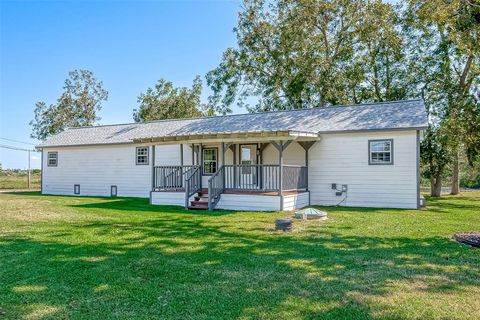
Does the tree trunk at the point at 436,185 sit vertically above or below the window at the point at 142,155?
below

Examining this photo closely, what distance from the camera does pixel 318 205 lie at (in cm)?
1372

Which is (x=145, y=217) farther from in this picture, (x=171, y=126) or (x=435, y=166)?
(x=435, y=166)

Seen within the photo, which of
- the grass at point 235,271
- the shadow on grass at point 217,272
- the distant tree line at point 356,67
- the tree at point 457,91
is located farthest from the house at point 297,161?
the distant tree line at point 356,67

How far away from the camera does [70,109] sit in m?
33.7

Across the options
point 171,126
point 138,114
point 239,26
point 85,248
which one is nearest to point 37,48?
point 171,126

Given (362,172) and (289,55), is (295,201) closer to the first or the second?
(362,172)

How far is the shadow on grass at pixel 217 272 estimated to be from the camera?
3.65m

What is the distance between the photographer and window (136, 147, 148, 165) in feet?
57.3

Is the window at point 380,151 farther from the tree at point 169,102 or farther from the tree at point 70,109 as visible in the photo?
the tree at point 70,109

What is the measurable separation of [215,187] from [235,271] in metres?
7.63

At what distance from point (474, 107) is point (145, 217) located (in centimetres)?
1761

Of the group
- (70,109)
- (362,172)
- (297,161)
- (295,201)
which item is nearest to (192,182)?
(295,201)

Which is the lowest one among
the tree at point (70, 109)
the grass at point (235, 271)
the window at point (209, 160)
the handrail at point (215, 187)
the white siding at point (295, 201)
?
the grass at point (235, 271)

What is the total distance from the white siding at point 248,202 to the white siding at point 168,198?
1637 millimetres
